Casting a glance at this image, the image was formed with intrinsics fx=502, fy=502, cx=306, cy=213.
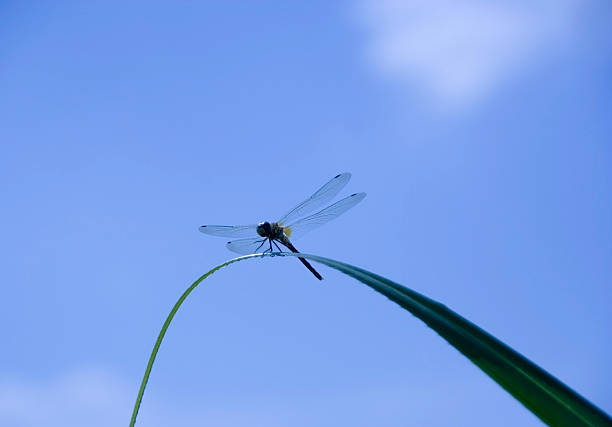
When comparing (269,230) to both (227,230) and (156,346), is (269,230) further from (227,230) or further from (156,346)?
(156,346)

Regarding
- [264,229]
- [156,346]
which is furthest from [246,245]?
[156,346]

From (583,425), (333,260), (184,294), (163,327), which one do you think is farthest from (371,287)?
(163,327)

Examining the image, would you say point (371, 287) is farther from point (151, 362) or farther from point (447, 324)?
point (151, 362)

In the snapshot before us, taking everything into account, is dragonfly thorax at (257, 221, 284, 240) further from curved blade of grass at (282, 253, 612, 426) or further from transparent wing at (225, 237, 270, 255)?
curved blade of grass at (282, 253, 612, 426)

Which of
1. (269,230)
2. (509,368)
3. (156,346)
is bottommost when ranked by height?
(509,368)

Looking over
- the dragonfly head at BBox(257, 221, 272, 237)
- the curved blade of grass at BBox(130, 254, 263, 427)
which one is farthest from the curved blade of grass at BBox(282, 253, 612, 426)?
the dragonfly head at BBox(257, 221, 272, 237)

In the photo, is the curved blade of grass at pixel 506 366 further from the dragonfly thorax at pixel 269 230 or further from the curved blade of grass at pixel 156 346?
the dragonfly thorax at pixel 269 230
